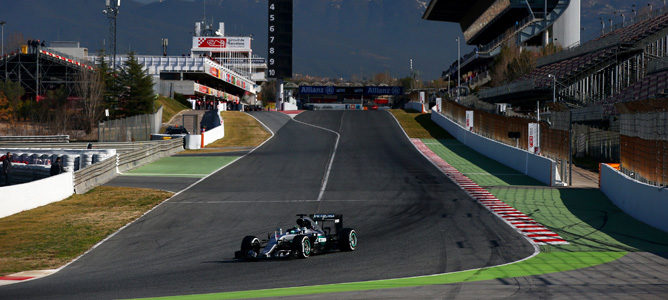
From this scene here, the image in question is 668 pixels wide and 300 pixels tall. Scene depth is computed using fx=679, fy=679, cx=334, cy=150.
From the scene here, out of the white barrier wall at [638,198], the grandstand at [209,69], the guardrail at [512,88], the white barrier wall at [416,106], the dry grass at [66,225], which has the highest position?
the grandstand at [209,69]

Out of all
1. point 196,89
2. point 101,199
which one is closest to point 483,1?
point 196,89

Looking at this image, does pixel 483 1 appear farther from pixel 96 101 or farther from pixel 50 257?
pixel 50 257

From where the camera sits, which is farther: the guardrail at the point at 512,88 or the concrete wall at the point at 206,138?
the guardrail at the point at 512,88

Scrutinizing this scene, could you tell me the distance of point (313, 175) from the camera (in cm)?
3544

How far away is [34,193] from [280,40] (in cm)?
7922

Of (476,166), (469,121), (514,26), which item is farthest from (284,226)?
(514,26)

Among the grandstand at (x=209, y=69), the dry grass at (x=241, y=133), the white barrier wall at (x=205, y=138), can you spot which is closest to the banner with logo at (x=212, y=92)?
the grandstand at (x=209, y=69)

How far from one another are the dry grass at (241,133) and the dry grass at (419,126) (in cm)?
1318

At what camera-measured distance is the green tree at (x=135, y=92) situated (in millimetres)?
71812

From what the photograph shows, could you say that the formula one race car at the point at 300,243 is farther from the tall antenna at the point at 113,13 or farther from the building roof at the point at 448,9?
the building roof at the point at 448,9

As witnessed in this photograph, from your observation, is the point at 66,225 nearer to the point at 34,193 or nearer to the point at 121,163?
the point at 34,193

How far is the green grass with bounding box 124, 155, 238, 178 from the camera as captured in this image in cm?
3681

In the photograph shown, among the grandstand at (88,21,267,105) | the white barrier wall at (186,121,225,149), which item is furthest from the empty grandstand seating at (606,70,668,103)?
the grandstand at (88,21,267,105)

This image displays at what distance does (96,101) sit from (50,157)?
36.7 metres
